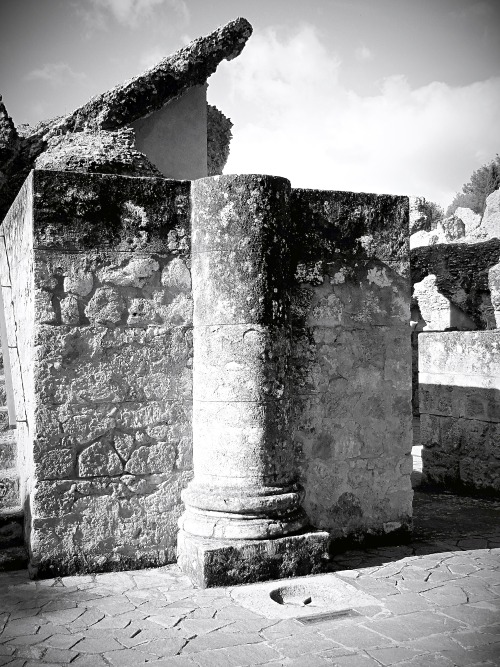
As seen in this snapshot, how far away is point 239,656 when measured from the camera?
3.16 m

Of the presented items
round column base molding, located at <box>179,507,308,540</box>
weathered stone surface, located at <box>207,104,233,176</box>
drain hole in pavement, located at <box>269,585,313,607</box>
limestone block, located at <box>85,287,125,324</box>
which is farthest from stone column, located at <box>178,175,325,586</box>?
weathered stone surface, located at <box>207,104,233,176</box>

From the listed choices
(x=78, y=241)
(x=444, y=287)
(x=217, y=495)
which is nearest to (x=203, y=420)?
(x=217, y=495)

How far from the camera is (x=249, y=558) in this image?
418 centimetres

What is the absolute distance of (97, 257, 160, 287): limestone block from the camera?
4.52 metres

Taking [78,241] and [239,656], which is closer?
[239,656]

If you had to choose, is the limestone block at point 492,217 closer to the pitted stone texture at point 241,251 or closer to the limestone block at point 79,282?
the pitted stone texture at point 241,251

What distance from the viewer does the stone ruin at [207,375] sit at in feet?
14.2

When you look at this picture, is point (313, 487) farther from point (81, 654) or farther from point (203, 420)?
point (81, 654)

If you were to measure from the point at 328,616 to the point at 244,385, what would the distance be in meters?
1.47

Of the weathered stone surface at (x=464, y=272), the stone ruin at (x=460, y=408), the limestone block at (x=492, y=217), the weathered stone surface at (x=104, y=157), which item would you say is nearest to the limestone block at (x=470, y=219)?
the limestone block at (x=492, y=217)

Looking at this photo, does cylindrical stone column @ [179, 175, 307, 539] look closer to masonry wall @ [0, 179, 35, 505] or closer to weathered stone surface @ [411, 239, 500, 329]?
masonry wall @ [0, 179, 35, 505]

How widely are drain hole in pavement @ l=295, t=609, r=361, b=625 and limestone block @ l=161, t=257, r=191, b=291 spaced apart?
2259 mm

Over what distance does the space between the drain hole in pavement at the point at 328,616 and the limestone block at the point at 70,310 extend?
90.2 inches

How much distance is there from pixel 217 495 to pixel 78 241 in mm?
1881
